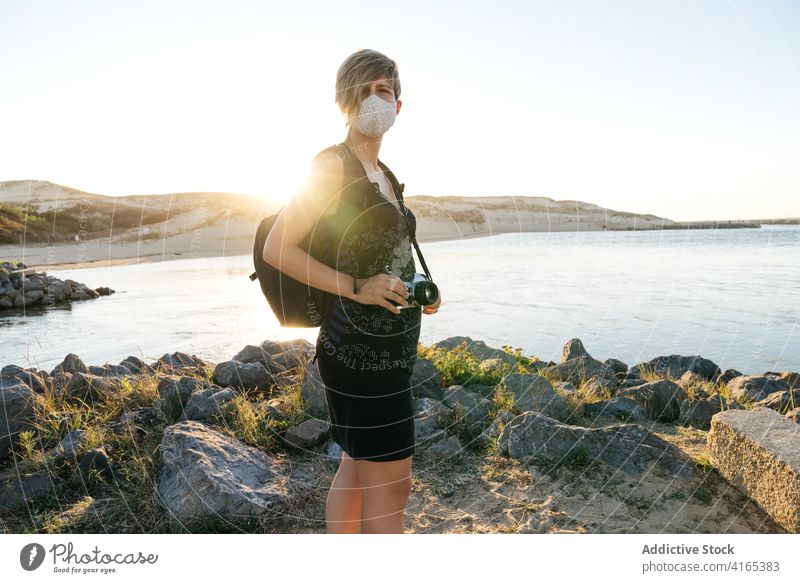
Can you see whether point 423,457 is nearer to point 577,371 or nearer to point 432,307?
point 432,307

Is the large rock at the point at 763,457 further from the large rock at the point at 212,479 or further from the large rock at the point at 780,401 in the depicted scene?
the large rock at the point at 212,479

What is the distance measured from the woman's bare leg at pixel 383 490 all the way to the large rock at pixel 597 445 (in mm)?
1961

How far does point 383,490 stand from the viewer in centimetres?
191

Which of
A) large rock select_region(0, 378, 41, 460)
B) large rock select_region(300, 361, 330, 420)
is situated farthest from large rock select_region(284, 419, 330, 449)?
large rock select_region(0, 378, 41, 460)

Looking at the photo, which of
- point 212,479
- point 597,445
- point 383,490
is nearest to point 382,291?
point 383,490

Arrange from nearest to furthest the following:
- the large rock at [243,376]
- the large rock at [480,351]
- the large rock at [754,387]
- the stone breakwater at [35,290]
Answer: the large rock at [243,376], the large rock at [754,387], the large rock at [480,351], the stone breakwater at [35,290]

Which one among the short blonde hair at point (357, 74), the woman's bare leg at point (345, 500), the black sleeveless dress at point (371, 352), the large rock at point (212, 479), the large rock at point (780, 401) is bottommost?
the large rock at point (212, 479)

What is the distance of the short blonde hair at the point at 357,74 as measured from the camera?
1.85 m

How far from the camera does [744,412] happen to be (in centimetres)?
348

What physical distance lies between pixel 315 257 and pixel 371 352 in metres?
0.36

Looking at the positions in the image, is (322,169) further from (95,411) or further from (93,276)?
(93,276)

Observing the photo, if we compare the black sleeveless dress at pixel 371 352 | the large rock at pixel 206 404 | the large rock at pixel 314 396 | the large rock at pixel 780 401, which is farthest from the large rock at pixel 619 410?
the black sleeveless dress at pixel 371 352

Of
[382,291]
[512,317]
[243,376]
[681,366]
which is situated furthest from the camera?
[512,317]
